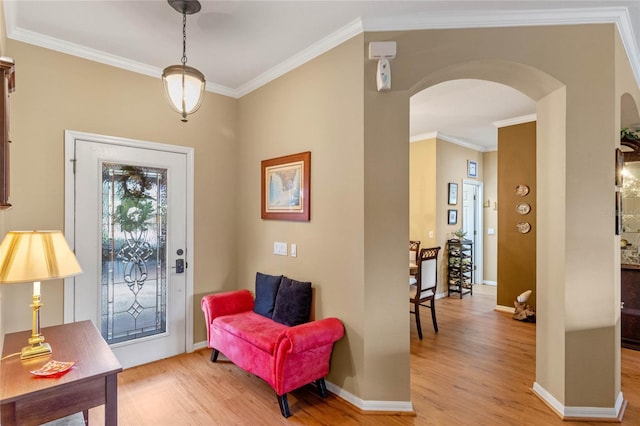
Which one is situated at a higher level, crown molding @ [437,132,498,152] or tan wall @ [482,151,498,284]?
crown molding @ [437,132,498,152]

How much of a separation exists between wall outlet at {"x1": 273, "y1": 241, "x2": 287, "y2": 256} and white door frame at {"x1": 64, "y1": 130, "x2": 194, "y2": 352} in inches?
35.2

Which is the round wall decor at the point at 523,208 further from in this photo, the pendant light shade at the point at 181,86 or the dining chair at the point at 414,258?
the pendant light shade at the point at 181,86

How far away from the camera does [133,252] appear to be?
3.17m

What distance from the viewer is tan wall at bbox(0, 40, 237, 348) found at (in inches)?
103

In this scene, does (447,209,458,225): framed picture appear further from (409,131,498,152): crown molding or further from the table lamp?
the table lamp

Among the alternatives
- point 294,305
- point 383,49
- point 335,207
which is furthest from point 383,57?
point 294,305

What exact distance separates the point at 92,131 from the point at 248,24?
5.42ft

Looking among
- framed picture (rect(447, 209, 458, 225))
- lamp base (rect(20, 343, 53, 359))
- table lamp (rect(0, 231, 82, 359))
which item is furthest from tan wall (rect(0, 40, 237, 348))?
framed picture (rect(447, 209, 458, 225))

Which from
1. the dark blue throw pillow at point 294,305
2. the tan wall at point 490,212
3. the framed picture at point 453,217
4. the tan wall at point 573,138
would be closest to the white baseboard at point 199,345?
the dark blue throw pillow at point 294,305

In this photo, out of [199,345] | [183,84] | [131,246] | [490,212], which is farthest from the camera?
[490,212]

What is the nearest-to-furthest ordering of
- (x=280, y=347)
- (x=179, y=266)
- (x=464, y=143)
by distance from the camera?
1. (x=280, y=347)
2. (x=179, y=266)
3. (x=464, y=143)

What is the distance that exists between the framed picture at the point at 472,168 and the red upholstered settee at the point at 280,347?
514 centimetres

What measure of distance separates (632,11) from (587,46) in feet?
1.33

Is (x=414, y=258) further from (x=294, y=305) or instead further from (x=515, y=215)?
(x=294, y=305)
